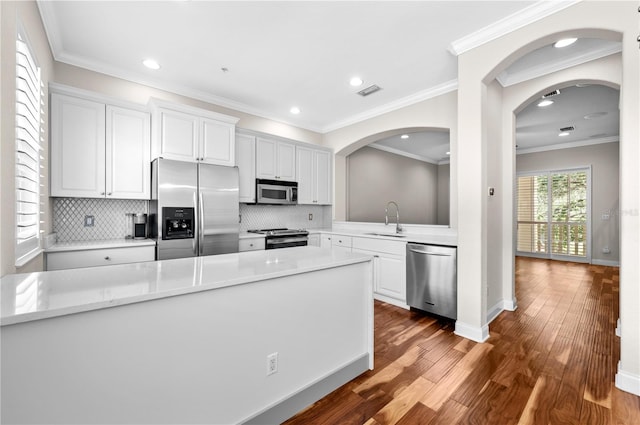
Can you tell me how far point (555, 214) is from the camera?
6785mm

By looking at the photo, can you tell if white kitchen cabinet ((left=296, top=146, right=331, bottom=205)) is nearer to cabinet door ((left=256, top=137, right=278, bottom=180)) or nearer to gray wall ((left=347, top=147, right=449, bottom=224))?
cabinet door ((left=256, top=137, right=278, bottom=180))

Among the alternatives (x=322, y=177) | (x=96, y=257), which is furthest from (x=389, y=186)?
(x=96, y=257)

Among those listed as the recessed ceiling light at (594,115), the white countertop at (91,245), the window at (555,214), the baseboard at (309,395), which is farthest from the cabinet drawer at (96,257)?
the window at (555,214)


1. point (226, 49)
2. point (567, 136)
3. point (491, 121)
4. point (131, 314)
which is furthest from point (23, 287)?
point (567, 136)

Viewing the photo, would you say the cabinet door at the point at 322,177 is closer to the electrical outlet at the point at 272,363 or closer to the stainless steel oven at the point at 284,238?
the stainless steel oven at the point at 284,238

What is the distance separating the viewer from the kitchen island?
0.94m

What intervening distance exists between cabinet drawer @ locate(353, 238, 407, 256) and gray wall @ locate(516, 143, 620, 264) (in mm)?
5881

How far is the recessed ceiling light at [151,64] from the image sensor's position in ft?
9.71

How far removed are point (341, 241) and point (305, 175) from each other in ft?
4.49

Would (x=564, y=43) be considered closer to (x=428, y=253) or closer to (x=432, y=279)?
(x=428, y=253)

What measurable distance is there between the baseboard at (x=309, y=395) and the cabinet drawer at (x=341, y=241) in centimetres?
218

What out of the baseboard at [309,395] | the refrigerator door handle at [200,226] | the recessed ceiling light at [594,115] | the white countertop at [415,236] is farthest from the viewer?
the recessed ceiling light at [594,115]

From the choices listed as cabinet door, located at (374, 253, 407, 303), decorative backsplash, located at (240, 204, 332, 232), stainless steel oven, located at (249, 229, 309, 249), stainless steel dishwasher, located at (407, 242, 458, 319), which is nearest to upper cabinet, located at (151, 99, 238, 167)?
decorative backsplash, located at (240, 204, 332, 232)

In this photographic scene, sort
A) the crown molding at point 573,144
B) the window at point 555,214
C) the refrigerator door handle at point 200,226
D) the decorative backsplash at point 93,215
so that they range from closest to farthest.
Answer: the decorative backsplash at point 93,215, the refrigerator door handle at point 200,226, the crown molding at point 573,144, the window at point 555,214
